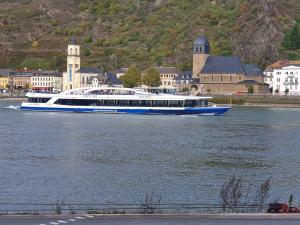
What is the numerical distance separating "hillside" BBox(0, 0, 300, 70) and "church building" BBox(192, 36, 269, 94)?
38.0ft

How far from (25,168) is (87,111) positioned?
4334 centimetres

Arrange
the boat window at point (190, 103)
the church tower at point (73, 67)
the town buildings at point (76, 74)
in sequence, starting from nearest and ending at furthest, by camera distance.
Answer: the boat window at point (190, 103) < the town buildings at point (76, 74) < the church tower at point (73, 67)

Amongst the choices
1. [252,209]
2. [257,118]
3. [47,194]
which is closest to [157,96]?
[257,118]

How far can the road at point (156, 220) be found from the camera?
17.2 meters

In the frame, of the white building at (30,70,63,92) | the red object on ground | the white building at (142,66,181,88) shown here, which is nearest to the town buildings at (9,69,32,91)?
the white building at (30,70,63,92)

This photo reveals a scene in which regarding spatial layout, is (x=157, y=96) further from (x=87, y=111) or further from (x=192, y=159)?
(x=192, y=159)

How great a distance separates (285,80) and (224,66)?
8.50 meters

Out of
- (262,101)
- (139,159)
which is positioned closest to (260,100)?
(262,101)

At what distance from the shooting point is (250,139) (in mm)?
47406

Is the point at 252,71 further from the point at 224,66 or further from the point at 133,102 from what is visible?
the point at 133,102

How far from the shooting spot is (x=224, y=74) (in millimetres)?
108812

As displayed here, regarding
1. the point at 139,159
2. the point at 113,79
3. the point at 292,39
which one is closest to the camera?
the point at 139,159

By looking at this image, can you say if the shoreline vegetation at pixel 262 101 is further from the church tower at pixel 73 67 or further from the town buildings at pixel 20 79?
the town buildings at pixel 20 79

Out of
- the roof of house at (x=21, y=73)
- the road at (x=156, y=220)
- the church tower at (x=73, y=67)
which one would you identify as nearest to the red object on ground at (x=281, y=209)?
the road at (x=156, y=220)
